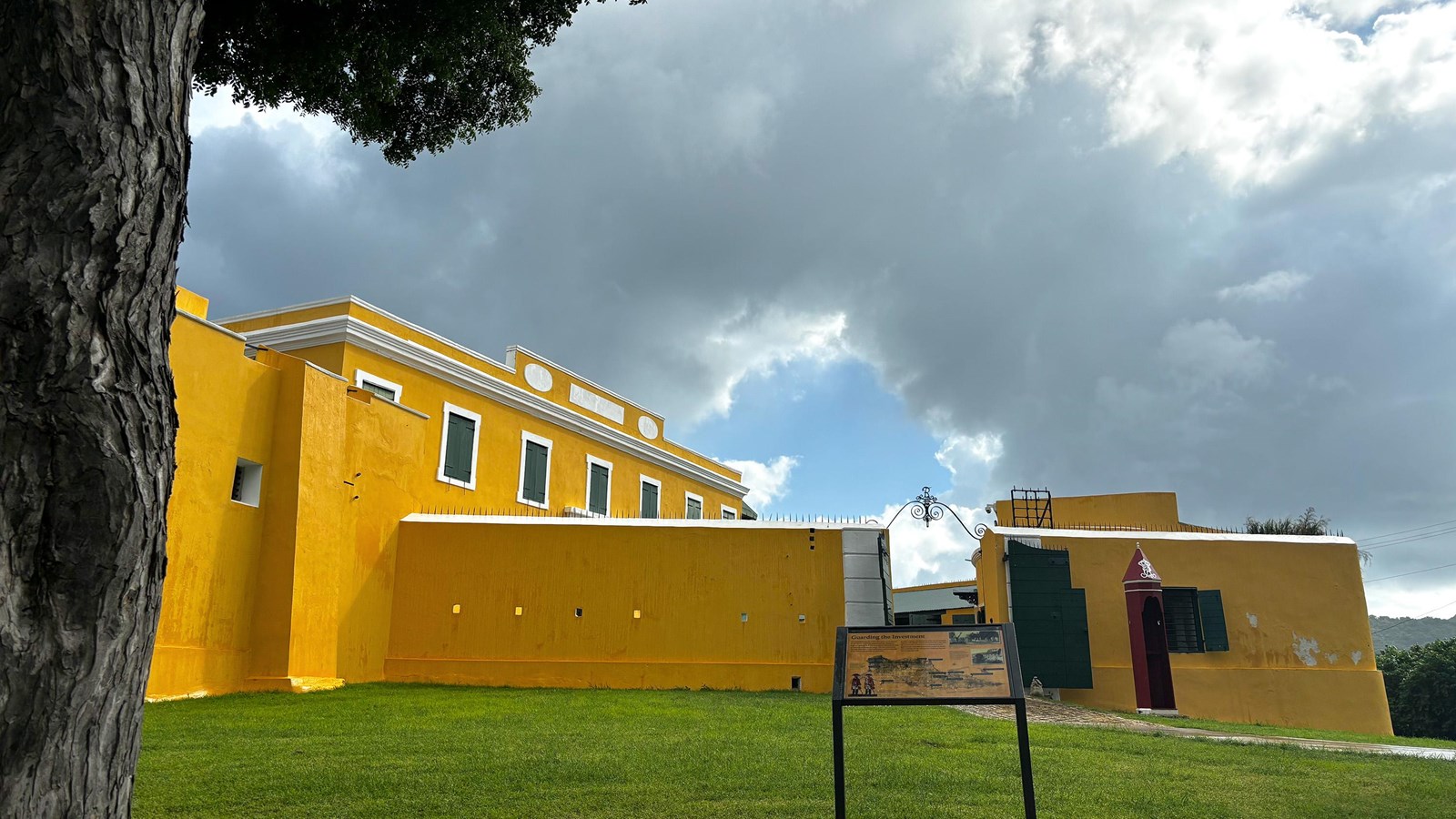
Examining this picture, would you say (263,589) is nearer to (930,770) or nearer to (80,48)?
(930,770)

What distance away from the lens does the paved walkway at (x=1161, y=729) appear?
10562 millimetres

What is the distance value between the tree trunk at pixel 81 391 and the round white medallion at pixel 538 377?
1906cm

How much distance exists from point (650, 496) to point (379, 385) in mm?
9283

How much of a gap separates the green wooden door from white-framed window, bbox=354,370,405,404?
11.5 m

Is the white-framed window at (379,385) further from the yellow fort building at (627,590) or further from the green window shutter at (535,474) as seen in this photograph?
the green window shutter at (535,474)

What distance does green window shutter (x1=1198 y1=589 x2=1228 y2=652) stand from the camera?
16.0 metres

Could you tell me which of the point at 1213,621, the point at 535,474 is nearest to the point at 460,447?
the point at 535,474

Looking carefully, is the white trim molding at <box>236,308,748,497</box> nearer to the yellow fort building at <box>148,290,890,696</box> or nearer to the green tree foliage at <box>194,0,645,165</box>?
the yellow fort building at <box>148,290,890,696</box>

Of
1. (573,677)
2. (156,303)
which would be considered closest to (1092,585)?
(573,677)

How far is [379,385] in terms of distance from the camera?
1841 cm

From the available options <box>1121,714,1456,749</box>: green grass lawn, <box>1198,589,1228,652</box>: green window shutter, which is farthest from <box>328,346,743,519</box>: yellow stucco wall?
<box>1198,589,1228,652</box>: green window shutter

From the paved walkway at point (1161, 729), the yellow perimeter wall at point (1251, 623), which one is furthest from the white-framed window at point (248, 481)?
the yellow perimeter wall at point (1251, 623)

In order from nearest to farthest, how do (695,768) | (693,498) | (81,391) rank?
(81,391) < (695,768) < (693,498)

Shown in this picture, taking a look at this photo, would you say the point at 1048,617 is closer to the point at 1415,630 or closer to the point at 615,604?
the point at 615,604
